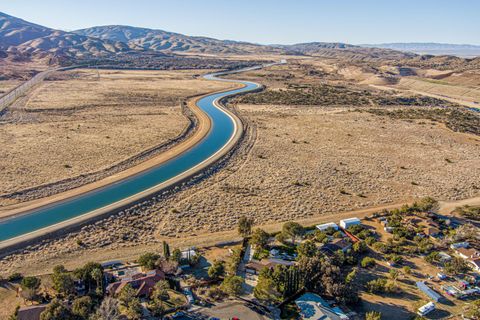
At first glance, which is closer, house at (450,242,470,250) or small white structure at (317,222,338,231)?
house at (450,242,470,250)

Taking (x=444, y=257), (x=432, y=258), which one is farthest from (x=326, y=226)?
(x=444, y=257)

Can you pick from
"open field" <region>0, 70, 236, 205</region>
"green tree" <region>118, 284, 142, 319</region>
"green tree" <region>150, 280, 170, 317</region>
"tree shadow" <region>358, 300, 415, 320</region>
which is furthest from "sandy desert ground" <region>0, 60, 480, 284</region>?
"open field" <region>0, 70, 236, 205</region>

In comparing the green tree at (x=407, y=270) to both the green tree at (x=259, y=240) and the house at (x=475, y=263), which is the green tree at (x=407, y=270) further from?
the green tree at (x=259, y=240)

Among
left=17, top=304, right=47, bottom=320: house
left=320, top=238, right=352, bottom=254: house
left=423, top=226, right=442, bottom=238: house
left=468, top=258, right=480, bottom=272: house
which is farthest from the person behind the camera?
left=423, top=226, right=442, bottom=238: house

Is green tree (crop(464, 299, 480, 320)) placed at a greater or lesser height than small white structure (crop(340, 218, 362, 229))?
lesser

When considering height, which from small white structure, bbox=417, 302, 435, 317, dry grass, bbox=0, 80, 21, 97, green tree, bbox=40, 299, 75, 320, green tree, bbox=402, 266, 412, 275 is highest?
dry grass, bbox=0, 80, 21, 97

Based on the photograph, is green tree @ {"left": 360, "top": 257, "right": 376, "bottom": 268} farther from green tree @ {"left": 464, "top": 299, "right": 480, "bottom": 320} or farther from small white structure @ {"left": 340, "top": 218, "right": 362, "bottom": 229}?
green tree @ {"left": 464, "top": 299, "right": 480, "bottom": 320}
